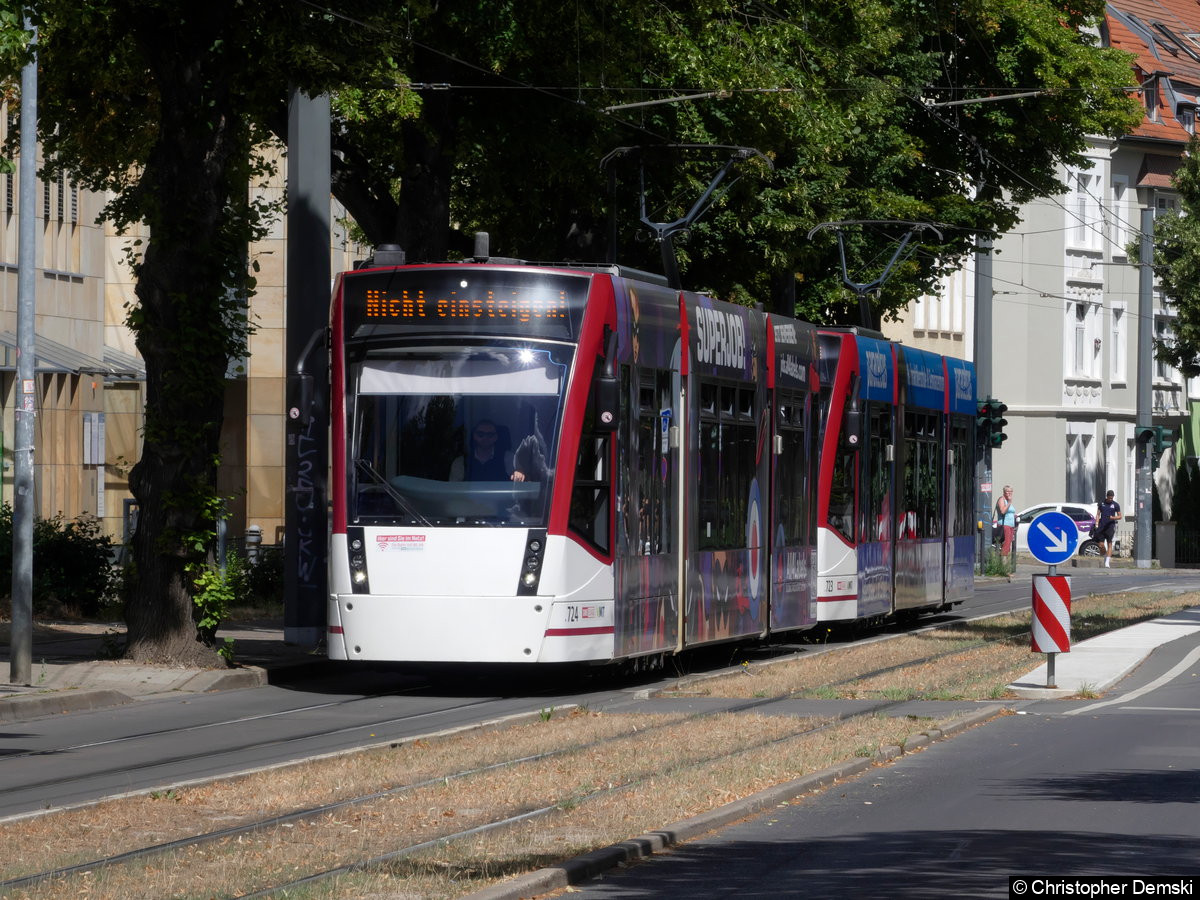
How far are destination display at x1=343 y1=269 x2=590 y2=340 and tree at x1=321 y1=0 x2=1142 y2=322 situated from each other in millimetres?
4859

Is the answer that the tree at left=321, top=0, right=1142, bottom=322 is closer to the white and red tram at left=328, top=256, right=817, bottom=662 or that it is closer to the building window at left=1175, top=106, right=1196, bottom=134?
the white and red tram at left=328, top=256, right=817, bottom=662

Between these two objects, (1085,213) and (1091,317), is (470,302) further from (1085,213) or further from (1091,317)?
(1091,317)

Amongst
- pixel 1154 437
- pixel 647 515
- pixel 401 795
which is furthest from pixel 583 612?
pixel 1154 437

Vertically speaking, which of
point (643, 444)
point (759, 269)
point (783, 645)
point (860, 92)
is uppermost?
point (860, 92)

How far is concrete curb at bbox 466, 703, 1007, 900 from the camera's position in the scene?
27.7ft

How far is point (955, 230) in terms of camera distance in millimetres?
37688

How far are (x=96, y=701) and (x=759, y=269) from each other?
57.1 ft

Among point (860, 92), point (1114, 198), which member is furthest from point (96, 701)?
point (1114, 198)

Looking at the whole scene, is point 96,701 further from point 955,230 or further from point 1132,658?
point 955,230

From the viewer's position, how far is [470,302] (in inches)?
693

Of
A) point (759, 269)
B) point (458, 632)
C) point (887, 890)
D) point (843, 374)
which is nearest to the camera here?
point (887, 890)

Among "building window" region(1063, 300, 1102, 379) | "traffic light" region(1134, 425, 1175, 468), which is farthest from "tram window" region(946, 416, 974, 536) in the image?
"building window" region(1063, 300, 1102, 379)

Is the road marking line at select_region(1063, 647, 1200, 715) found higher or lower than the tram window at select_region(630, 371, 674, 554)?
Answer: lower

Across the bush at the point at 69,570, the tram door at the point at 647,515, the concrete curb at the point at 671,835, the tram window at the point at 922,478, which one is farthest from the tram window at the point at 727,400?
the bush at the point at 69,570
